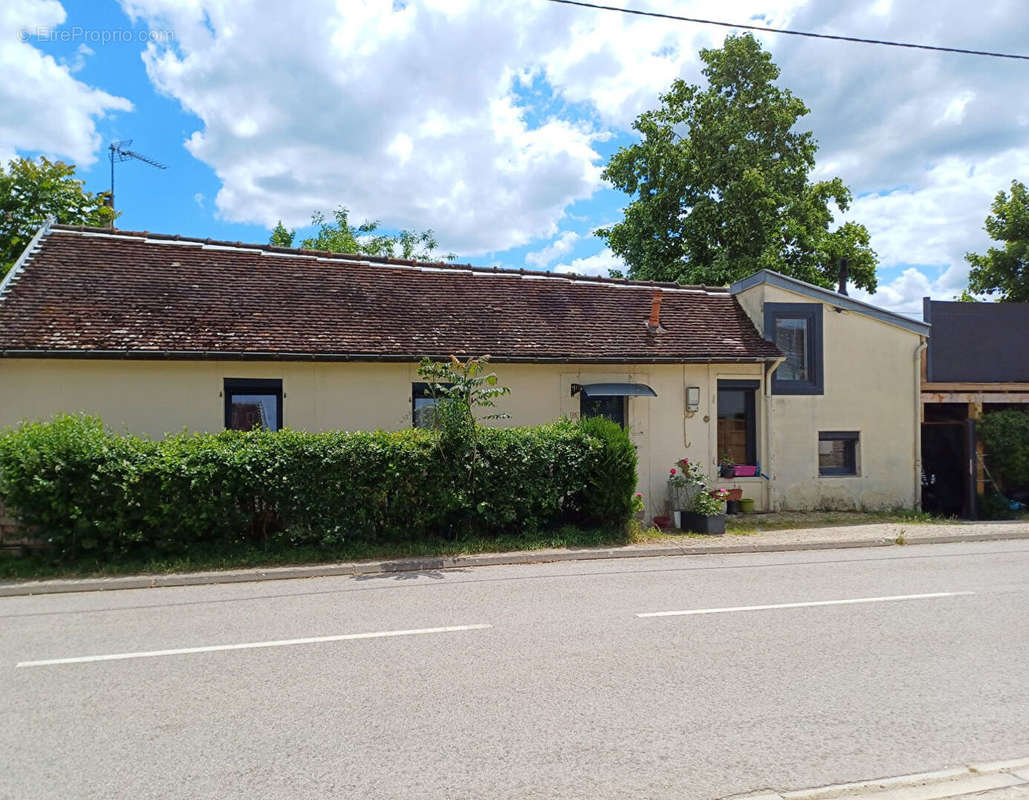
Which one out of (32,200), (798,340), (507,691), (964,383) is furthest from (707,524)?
(32,200)

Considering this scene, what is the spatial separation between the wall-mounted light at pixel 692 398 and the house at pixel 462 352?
35 millimetres

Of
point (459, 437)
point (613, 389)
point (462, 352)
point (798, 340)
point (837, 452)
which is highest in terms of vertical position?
point (798, 340)

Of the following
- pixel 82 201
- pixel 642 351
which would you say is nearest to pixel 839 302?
pixel 642 351

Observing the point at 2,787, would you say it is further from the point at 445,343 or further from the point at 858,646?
the point at 445,343

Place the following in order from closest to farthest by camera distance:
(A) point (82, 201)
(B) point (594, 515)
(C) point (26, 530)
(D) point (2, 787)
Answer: (D) point (2, 787), (C) point (26, 530), (B) point (594, 515), (A) point (82, 201)

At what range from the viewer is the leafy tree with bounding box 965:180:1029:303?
27.5m

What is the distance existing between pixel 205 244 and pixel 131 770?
44.3 ft

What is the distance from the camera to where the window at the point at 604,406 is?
15.1m

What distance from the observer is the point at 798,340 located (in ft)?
54.6

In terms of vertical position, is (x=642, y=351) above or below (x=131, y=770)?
above

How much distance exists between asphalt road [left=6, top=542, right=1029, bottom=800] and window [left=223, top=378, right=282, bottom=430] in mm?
5005

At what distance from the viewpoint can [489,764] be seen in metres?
4.10

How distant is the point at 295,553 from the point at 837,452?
1220cm

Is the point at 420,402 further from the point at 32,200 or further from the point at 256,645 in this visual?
the point at 32,200
